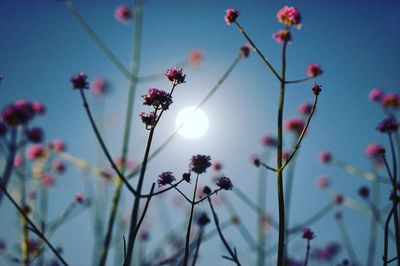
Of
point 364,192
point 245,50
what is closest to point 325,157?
point 364,192

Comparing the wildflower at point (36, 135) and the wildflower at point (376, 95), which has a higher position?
the wildflower at point (376, 95)

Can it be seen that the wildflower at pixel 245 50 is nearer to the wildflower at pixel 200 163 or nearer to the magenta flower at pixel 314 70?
the magenta flower at pixel 314 70

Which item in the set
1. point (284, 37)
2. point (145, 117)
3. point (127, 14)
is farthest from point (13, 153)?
point (127, 14)

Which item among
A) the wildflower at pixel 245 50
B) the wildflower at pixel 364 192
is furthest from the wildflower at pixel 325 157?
the wildflower at pixel 245 50

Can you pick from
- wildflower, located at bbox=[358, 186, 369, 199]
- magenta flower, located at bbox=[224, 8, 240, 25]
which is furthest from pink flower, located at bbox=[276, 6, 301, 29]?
wildflower, located at bbox=[358, 186, 369, 199]

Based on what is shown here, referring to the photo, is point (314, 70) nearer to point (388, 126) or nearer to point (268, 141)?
point (388, 126)

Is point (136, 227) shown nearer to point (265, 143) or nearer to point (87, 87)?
point (87, 87)
